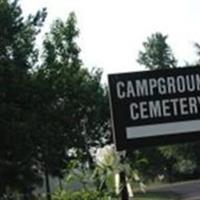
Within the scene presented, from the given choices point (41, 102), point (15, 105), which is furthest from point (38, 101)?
point (15, 105)

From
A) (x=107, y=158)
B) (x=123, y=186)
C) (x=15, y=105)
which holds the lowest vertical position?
(x=123, y=186)

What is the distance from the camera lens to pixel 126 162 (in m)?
7.71

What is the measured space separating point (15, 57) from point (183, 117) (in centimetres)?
4780

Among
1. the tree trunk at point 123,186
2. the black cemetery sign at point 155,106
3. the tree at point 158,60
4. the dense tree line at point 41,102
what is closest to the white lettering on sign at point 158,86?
the black cemetery sign at point 155,106

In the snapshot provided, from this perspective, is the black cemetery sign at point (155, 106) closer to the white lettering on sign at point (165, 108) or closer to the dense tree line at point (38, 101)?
the white lettering on sign at point (165, 108)

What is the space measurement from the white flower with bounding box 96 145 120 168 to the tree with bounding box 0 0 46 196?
1529 inches

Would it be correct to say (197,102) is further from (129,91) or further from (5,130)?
(5,130)

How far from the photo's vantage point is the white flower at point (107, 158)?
754 centimetres

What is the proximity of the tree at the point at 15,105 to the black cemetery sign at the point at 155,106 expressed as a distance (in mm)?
38116

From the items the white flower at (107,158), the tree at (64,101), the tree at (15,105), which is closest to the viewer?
the white flower at (107,158)

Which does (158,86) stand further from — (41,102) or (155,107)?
(41,102)

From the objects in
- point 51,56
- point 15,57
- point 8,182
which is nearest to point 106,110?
point 51,56

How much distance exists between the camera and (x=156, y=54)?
108312mm

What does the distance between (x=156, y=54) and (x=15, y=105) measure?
60046mm
